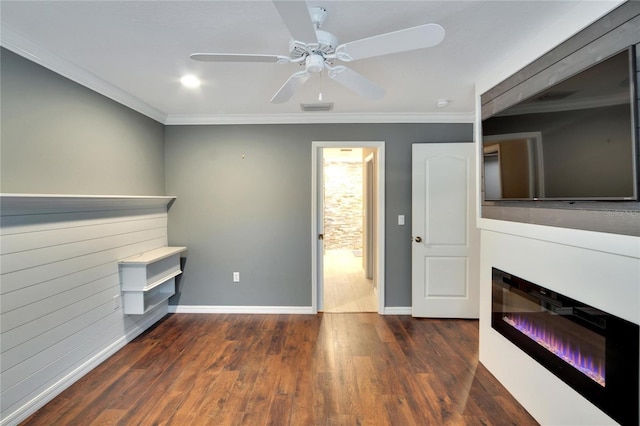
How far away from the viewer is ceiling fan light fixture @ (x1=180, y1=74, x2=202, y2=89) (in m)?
2.26

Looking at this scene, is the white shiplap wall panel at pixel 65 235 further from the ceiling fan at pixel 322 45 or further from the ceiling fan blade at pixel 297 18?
the ceiling fan blade at pixel 297 18

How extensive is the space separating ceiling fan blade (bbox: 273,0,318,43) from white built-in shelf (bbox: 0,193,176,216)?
5.91 ft

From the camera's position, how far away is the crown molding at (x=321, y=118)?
3.21 metres

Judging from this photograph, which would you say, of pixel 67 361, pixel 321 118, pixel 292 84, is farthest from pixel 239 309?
pixel 292 84

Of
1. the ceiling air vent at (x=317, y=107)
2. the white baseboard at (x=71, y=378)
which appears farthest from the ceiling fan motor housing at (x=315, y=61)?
the white baseboard at (x=71, y=378)

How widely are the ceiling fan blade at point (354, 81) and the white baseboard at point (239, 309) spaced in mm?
2532

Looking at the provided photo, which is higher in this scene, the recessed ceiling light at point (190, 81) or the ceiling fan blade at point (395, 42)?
the recessed ceiling light at point (190, 81)

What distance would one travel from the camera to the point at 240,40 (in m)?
1.73

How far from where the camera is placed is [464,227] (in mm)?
3107

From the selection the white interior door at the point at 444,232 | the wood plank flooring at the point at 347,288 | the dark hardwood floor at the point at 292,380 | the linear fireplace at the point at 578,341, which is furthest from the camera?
the wood plank flooring at the point at 347,288

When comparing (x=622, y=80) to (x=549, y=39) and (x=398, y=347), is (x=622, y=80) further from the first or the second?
(x=398, y=347)

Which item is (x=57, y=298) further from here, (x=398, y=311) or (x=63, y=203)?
(x=398, y=311)

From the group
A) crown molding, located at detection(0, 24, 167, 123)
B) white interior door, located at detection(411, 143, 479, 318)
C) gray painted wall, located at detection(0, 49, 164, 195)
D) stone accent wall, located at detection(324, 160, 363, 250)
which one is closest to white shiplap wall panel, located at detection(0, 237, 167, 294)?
gray painted wall, located at detection(0, 49, 164, 195)

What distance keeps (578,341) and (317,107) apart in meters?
2.74
